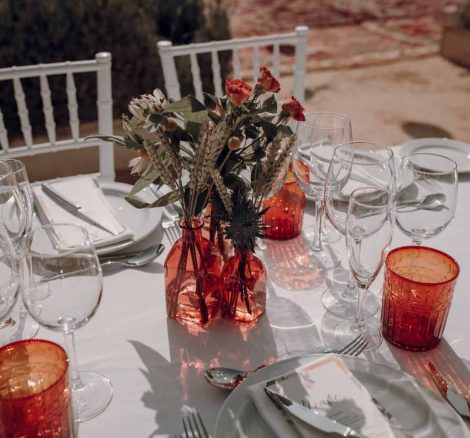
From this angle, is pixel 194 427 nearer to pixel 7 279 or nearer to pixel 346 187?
pixel 7 279

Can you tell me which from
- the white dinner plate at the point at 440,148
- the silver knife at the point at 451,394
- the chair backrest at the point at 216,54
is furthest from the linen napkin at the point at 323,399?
the chair backrest at the point at 216,54

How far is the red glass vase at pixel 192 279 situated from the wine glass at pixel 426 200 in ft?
1.10

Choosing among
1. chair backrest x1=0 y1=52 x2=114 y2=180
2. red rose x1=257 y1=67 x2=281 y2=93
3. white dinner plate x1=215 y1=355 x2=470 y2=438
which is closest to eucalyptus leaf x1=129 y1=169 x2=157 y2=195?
red rose x1=257 y1=67 x2=281 y2=93

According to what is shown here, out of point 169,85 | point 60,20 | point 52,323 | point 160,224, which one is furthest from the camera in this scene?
point 60,20

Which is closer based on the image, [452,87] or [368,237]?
[368,237]

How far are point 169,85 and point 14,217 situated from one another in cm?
93

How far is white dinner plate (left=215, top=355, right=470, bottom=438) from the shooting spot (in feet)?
2.67

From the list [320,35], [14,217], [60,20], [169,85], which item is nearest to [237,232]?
[14,217]

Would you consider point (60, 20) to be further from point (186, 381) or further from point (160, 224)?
point (186, 381)

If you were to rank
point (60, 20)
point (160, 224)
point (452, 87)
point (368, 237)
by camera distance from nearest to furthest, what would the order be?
point (368, 237)
point (160, 224)
point (60, 20)
point (452, 87)

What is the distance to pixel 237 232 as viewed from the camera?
3.16 feet

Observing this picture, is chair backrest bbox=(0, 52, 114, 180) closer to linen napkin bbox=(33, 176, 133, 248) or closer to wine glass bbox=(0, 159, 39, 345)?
linen napkin bbox=(33, 176, 133, 248)

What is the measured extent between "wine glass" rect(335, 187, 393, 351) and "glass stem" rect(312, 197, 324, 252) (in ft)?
0.79

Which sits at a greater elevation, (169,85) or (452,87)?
(169,85)
